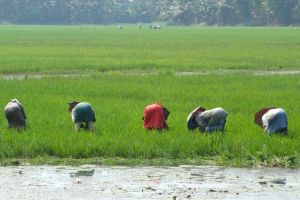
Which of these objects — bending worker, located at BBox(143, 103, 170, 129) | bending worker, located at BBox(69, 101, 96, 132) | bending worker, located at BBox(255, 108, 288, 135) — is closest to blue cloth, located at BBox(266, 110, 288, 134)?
bending worker, located at BBox(255, 108, 288, 135)

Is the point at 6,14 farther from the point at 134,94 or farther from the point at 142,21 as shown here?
the point at 134,94

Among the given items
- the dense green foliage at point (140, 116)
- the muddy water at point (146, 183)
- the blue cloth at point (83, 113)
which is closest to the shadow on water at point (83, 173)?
the muddy water at point (146, 183)

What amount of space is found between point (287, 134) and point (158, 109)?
6.37 feet

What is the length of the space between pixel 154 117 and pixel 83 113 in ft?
3.58

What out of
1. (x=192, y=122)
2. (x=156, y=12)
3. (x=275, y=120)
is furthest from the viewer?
(x=156, y=12)

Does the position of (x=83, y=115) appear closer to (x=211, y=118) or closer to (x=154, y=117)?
(x=154, y=117)

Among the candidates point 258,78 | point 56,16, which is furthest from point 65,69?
point 56,16

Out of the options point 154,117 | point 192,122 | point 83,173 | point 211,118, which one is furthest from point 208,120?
point 83,173

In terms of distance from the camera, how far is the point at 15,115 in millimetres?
12164

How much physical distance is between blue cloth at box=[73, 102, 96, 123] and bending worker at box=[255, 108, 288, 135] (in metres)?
2.60

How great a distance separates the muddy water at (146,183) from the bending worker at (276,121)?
5.57 feet

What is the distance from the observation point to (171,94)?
1789 cm

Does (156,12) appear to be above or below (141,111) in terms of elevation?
above

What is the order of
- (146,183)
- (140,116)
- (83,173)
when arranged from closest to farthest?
(146,183), (83,173), (140,116)
